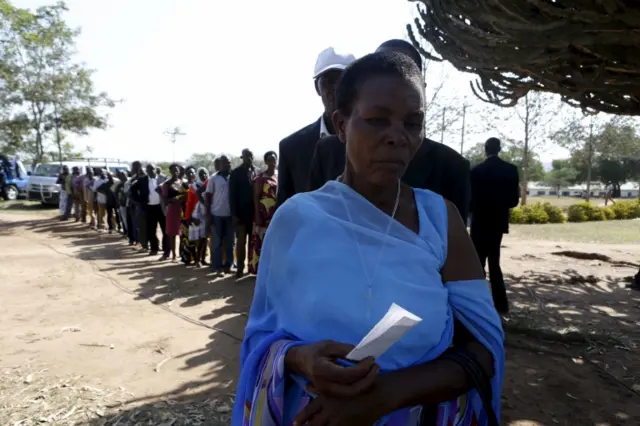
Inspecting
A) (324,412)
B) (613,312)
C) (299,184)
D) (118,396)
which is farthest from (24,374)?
(613,312)

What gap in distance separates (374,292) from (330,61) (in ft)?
4.39

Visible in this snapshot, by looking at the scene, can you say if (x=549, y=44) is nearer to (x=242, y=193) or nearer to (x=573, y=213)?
(x=242, y=193)

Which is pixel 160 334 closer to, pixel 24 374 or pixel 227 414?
pixel 24 374

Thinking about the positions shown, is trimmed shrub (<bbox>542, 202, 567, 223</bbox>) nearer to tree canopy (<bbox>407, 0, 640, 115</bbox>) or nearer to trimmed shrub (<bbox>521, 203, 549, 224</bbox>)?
trimmed shrub (<bbox>521, 203, 549, 224</bbox>)

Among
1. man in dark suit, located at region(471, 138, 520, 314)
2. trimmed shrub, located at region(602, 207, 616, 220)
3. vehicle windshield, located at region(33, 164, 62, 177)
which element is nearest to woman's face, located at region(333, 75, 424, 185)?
Result: man in dark suit, located at region(471, 138, 520, 314)

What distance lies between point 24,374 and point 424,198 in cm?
366

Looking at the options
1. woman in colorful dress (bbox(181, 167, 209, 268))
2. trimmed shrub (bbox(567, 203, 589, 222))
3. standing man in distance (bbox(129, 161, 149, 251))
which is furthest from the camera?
trimmed shrub (bbox(567, 203, 589, 222))

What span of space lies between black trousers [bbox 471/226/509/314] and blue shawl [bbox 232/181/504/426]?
14.4 feet

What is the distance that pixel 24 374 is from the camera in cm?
363

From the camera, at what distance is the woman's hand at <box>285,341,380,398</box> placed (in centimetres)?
92

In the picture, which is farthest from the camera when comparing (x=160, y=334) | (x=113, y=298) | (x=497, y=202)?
(x=113, y=298)

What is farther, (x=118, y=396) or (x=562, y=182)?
(x=562, y=182)

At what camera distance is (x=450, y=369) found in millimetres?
1094

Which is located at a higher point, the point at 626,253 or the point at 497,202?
the point at 497,202
